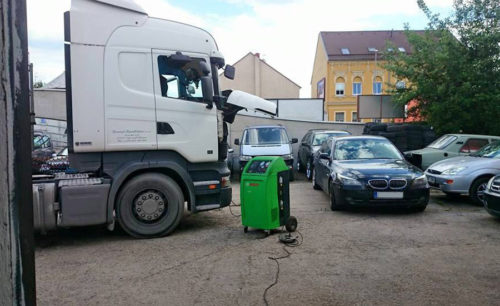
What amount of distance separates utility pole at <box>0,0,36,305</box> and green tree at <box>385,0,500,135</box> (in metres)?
17.3

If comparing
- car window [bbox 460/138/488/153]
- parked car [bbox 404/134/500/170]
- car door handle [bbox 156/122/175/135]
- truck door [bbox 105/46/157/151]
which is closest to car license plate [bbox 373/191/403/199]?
car door handle [bbox 156/122/175/135]

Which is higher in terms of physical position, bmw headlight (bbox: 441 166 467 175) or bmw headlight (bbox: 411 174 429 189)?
bmw headlight (bbox: 441 166 467 175)

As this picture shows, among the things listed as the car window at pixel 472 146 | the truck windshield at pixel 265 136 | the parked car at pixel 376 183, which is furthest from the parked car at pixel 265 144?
the car window at pixel 472 146

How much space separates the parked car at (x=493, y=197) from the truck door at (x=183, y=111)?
4.74m

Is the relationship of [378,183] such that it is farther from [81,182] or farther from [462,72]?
[462,72]

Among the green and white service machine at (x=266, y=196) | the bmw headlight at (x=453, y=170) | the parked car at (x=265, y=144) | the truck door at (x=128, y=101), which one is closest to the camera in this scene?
the truck door at (x=128, y=101)

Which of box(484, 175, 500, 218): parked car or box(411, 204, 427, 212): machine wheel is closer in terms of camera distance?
box(484, 175, 500, 218): parked car

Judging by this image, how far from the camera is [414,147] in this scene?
16781 millimetres

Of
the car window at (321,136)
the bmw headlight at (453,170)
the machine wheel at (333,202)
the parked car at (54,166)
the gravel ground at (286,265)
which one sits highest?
the car window at (321,136)

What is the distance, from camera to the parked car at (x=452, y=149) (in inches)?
500

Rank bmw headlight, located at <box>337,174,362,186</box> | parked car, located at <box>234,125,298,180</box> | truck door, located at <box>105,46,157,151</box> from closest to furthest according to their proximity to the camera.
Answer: truck door, located at <box>105,46,157,151</box> → bmw headlight, located at <box>337,174,362,186</box> → parked car, located at <box>234,125,298,180</box>

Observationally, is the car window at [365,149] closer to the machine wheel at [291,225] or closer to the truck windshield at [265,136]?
the machine wheel at [291,225]

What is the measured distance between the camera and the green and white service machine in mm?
6398

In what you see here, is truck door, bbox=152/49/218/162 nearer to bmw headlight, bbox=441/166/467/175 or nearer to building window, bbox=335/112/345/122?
bmw headlight, bbox=441/166/467/175
